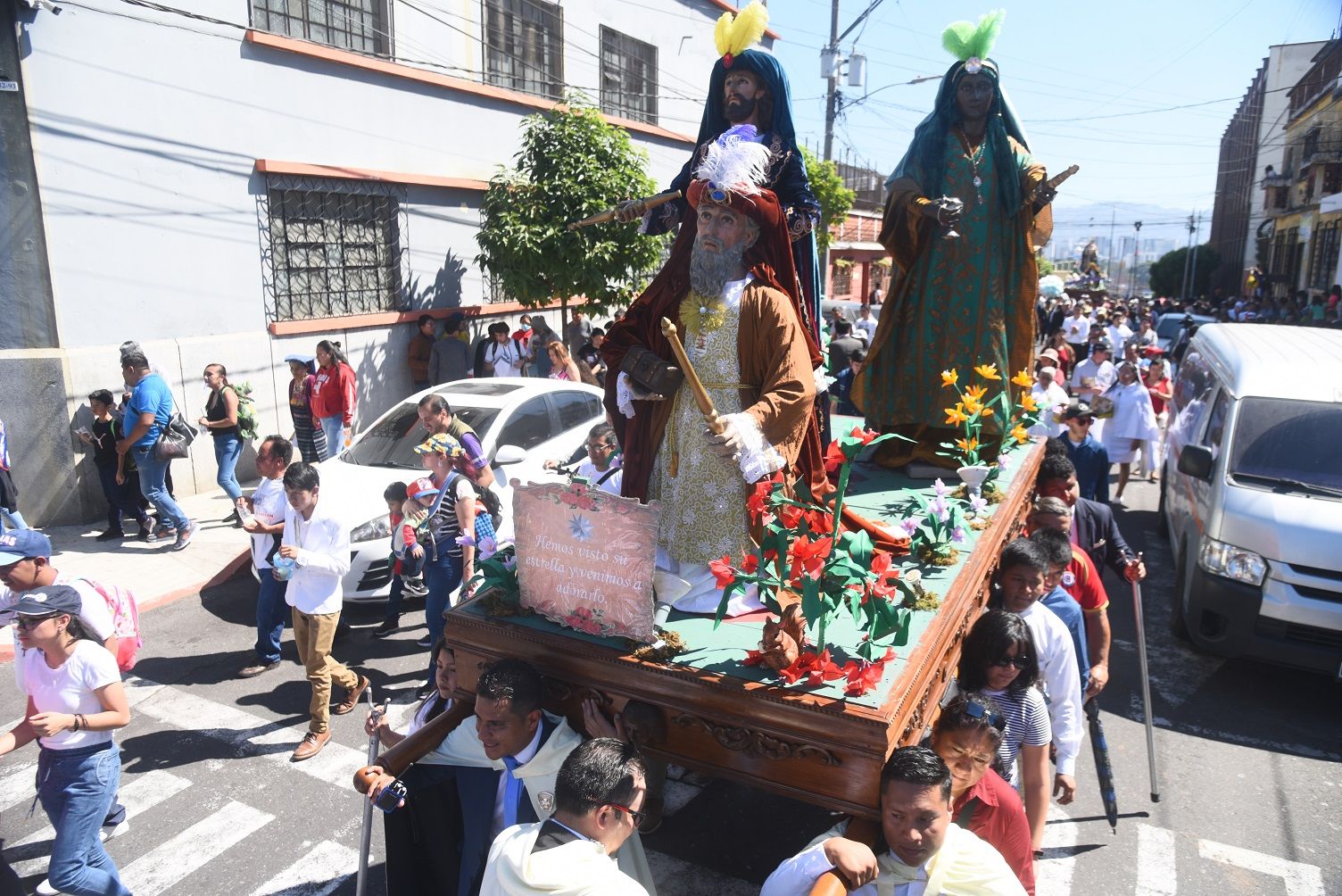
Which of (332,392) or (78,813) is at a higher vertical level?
(332,392)

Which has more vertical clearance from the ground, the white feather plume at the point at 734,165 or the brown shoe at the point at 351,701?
the white feather plume at the point at 734,165

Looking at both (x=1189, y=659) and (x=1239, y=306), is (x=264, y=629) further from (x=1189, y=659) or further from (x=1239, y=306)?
(x=1239, y=306)

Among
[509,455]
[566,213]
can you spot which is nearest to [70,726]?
[509,455]

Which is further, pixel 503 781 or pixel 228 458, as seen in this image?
pixel 228 458

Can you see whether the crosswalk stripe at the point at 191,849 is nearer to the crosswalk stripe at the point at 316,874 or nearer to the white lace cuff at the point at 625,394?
the crosswalk stripe at the point at 316,874

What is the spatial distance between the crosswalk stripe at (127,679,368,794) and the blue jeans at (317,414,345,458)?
4.08 m

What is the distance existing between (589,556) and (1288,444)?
5443mm

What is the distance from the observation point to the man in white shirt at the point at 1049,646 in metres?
3.85

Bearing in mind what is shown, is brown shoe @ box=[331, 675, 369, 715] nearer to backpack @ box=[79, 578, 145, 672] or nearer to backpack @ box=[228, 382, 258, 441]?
backpack @ box=[79, 578, 145, 672]

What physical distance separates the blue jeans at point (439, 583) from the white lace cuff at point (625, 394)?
2.32 metres

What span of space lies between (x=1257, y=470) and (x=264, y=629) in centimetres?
662

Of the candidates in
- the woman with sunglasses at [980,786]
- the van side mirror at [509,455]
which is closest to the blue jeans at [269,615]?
the van side mirror at [509,455]

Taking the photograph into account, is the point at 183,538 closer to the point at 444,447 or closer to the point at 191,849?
the point at 444,447

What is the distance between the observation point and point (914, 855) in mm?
2621
